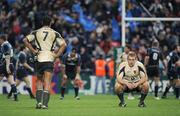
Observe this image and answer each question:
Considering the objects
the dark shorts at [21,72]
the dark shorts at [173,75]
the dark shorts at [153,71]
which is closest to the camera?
the dark shorts at [153,71]

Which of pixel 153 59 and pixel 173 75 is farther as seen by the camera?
pixel 173 75

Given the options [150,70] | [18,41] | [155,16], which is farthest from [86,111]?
[18,41]

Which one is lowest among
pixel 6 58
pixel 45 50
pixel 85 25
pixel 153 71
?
pixel 153 71

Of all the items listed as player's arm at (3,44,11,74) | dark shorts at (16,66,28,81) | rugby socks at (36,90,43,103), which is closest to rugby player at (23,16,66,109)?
rugby socks at (36,90,43,103)

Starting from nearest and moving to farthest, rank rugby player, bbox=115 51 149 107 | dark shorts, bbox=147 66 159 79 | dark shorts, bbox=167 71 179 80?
rugby player, bbox=115 51 149 107
dark shorts, bbox=147 66 159 79
dark shorts, bbox=167 71 179 80

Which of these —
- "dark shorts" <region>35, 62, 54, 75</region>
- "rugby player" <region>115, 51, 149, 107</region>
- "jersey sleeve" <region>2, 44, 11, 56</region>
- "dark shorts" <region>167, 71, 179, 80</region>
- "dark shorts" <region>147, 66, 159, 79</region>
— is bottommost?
"dark shorts" <region>167, 71, 179, 80</region>

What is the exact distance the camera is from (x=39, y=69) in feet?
65.5

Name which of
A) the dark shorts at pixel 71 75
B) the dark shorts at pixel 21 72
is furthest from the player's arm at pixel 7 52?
the dark shorts at pixel 71 75

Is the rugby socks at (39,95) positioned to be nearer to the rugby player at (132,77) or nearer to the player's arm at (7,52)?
the rugby player at (132,77)

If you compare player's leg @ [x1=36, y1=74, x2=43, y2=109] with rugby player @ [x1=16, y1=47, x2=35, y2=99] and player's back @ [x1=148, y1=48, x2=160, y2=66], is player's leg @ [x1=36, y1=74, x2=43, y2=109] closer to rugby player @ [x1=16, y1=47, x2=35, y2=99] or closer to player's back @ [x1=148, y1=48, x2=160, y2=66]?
rugby player @ [x1=16, y1=47, x2=35, y2=99]

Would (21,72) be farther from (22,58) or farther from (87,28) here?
(87,28)

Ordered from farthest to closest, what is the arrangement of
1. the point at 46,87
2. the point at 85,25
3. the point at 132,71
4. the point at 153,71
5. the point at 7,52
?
1. the point at 85,25
2. the point at 153,71
3. the point at 7,52
4. the point at 132,71
5. the point at 46,87

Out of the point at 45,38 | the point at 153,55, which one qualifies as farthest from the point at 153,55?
the point at 45,38

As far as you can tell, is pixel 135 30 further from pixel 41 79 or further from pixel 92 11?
pixel 41 79
